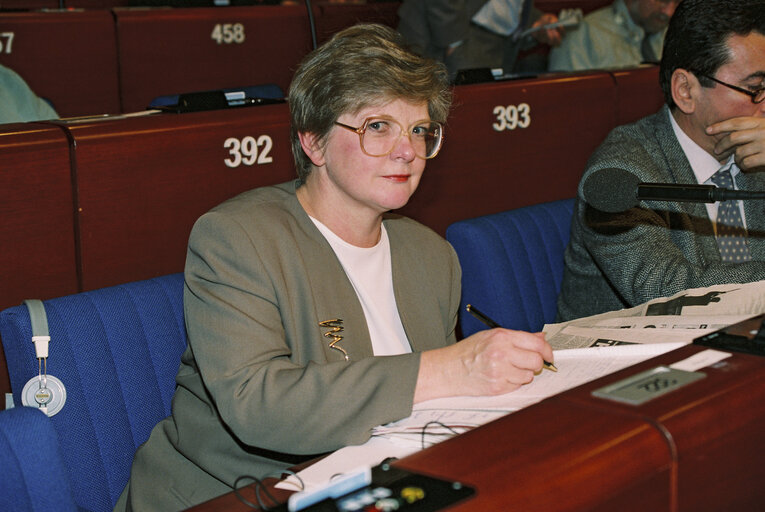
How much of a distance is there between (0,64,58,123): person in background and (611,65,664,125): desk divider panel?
2.08 metres

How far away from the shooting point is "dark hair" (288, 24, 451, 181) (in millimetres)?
1752

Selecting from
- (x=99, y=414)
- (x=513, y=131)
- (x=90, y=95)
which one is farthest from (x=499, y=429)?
(x=90, y=95)

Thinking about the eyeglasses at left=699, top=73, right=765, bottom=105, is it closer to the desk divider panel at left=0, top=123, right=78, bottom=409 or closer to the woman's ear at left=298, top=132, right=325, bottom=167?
the woman's ear at left=298, top=132, right=325, bottom=167

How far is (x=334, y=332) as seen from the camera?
1721 mm

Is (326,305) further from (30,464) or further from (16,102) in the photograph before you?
(16,102)

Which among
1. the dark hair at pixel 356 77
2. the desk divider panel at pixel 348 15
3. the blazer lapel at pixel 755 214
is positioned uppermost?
the desk divider panel at pixel 348 15

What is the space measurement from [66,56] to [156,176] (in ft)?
6.92

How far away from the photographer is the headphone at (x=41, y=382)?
65.3 inches


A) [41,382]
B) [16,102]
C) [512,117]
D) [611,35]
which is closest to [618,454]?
[41,382]

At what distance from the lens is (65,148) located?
221 cm

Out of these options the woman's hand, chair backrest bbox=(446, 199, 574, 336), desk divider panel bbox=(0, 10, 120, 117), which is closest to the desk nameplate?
the woman's hand

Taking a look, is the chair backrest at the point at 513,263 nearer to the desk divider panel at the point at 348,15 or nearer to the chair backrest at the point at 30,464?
the chair backrest at the point at 30,464

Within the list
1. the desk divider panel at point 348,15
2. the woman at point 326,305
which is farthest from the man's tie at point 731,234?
the desk divider panel at point 348,15

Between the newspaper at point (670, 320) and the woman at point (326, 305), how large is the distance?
0.18 meters
